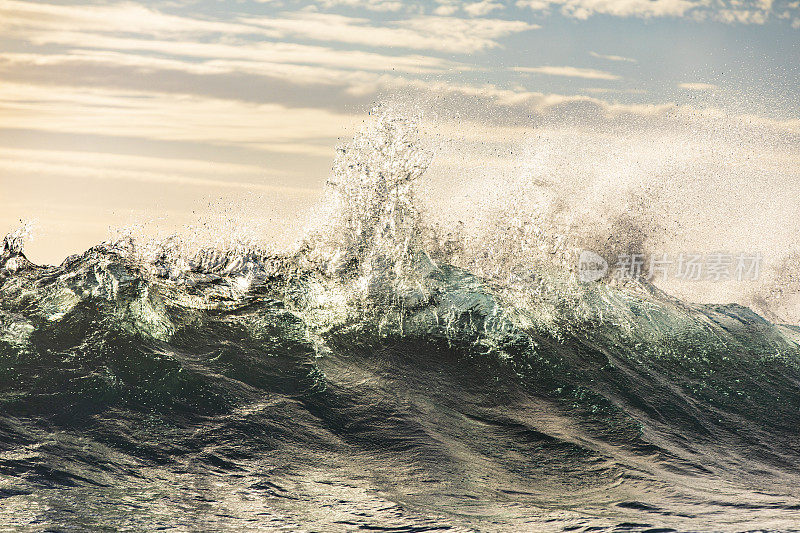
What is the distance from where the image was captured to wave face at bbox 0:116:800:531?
435cm

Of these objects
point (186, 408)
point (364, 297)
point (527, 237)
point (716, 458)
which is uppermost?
point (527, 237)

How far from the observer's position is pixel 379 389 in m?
6.25

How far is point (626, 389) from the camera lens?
6953mm

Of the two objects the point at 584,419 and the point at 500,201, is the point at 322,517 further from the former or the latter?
the point at 500,201

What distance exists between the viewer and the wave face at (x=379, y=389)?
14.3 feet

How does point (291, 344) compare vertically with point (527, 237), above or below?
below

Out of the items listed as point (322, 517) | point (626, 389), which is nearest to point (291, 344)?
point (322, 517)

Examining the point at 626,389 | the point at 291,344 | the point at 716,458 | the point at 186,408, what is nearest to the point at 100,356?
the point at 186,408

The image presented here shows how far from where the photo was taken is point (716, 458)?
19.6 ft

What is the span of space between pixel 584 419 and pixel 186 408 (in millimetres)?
3623

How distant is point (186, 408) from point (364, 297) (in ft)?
8.27

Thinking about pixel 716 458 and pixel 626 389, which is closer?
pixel 716 458

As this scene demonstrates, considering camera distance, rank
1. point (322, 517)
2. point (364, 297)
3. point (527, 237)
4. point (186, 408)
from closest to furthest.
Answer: point (322, 517) < point (186, 408) < point (364, 297) < point (527, 237)

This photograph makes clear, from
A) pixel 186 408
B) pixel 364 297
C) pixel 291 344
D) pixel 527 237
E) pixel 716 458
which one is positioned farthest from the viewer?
pixel 527 237
